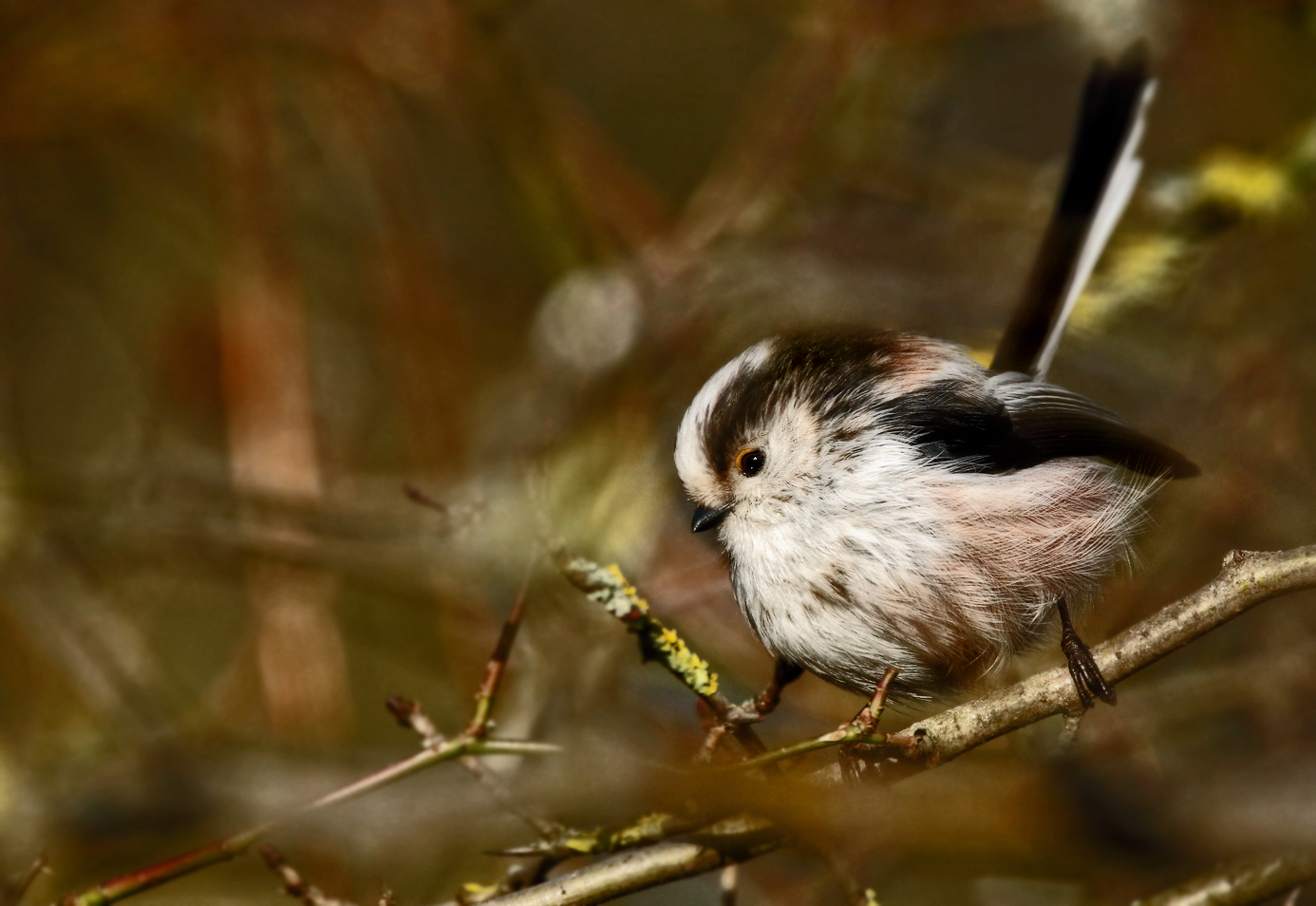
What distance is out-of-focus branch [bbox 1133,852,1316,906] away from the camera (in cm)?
157

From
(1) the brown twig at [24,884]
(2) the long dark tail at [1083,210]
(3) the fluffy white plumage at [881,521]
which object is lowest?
(1) the brown twig at [24,884]

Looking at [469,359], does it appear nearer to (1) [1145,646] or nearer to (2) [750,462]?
(2) [750,462]

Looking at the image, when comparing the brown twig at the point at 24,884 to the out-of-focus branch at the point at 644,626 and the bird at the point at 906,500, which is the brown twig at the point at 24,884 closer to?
the out-of-focus branch at the point at 644,626

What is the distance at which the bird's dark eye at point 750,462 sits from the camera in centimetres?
224

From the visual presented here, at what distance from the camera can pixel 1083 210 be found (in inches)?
110

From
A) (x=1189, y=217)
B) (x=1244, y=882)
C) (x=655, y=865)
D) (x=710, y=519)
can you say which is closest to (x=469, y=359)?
(x=710, y=519)

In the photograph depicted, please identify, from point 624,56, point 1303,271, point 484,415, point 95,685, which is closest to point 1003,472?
point 1303,271

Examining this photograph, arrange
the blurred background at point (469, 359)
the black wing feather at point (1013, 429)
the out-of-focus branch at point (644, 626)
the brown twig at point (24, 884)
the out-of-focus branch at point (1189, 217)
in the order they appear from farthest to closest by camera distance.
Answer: the out-of-focus branch at point (1189, 217)
the blurred background at point (469, 359)
the black wing feather at point (1013, 429)
the brown twig at point (24, 884)
the out-of-focus branch at point (644, 626)

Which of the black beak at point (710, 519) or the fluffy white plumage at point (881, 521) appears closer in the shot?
the fluffy white plumage at point (881, 521)

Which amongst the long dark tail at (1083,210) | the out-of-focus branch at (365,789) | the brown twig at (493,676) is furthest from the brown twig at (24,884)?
the long dark tail at (1083,210)

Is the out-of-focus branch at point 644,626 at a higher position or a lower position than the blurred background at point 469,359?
lower

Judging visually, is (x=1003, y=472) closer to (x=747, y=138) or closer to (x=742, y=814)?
(x=742, y=814)

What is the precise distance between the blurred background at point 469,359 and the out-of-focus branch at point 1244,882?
152 mm

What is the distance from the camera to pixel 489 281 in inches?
201
